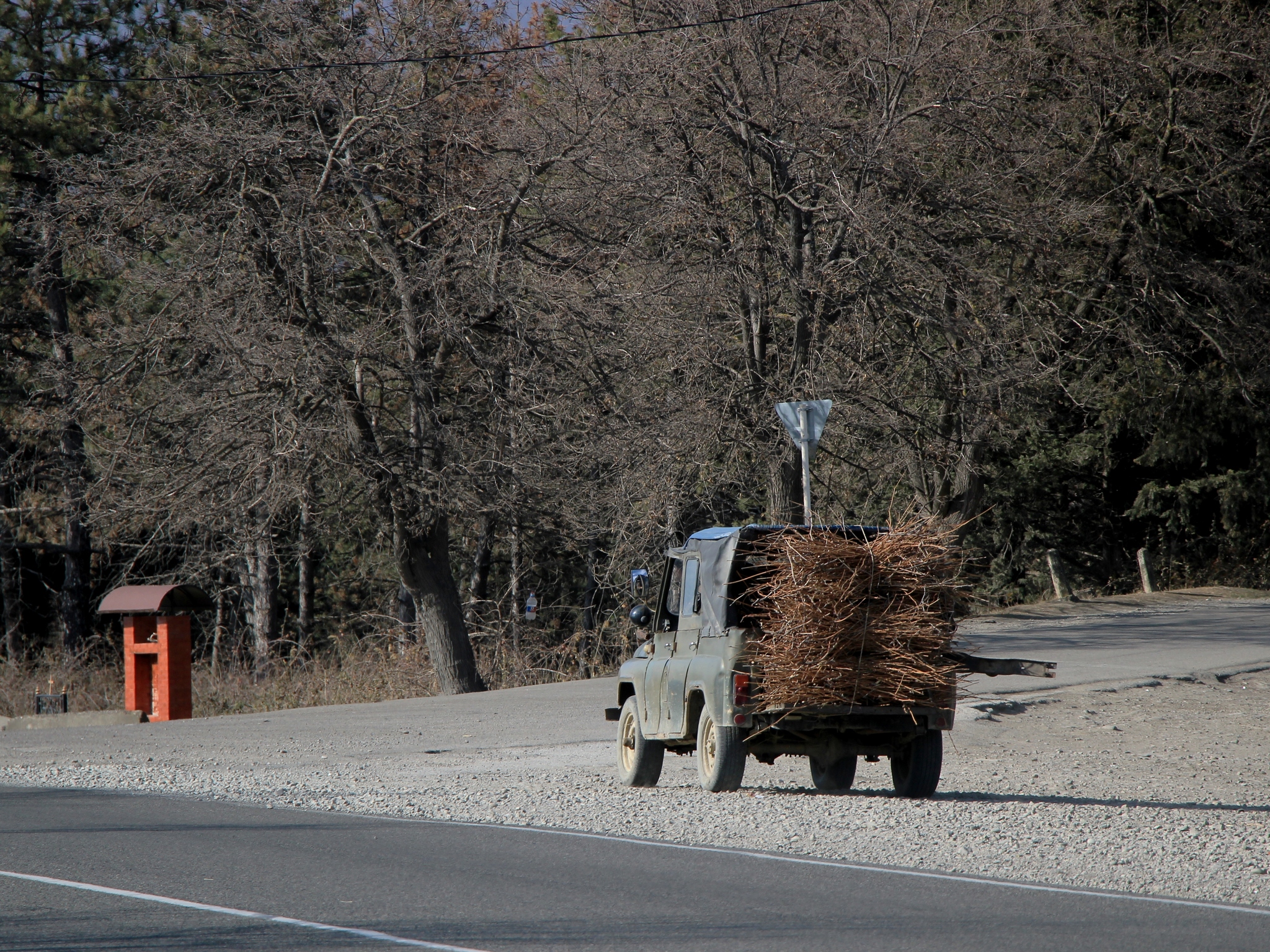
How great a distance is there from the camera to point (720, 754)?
10.6 meters

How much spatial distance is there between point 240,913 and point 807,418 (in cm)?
772

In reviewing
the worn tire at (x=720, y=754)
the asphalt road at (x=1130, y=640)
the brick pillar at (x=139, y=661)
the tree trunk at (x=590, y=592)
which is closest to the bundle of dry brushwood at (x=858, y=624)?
the worn tire at (x=720, y=754)

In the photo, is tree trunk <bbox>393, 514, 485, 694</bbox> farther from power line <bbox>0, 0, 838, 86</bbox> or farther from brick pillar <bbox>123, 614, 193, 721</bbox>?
power line <bbox>0, 0, 838, 86</bbox>

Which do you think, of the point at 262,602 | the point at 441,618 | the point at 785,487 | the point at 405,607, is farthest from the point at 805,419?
the point at 405,607

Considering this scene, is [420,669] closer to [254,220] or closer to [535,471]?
[535,471]

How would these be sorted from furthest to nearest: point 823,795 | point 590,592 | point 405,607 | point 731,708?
point 405,607, point 590,592, point 823,795, point 731,708

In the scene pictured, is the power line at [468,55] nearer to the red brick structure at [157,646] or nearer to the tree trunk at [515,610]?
the tree trunk at [515,610]

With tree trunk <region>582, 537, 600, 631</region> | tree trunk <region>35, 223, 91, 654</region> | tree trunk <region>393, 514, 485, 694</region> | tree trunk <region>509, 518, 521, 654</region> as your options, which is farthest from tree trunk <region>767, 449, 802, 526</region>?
tree trunk <region>35, 223, 91, 654</region>

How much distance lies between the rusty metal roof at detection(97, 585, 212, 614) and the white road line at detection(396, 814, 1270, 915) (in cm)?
1091

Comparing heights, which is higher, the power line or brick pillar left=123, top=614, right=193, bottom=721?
the power line

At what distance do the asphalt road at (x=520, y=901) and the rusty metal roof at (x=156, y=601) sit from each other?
1078cm

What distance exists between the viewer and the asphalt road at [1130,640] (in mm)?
17922

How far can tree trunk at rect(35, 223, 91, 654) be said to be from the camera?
2178 cm

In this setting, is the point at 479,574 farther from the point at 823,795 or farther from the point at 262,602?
the point at 823,795
